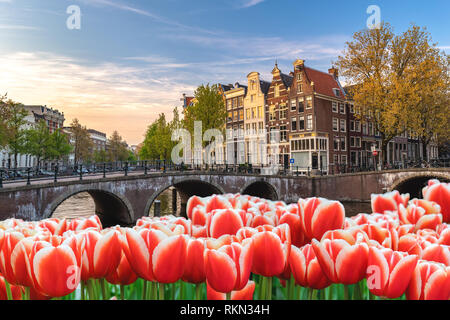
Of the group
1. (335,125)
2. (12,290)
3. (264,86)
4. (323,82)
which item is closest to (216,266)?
(12,290)

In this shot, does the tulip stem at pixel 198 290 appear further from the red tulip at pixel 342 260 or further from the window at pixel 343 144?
the window at pixel 343 144

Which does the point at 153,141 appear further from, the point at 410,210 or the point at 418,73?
the point at 410,210

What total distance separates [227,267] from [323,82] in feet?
126

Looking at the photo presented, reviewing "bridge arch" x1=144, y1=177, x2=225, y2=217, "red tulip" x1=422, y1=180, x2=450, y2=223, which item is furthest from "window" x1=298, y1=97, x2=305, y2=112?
"red tulip" x1=422, y1=180, x2=450, y2=223

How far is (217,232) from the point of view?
1.19 meters

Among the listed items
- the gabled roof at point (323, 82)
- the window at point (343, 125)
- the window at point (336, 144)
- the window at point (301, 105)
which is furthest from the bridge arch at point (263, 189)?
the window at point (343, 125)

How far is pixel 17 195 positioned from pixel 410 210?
49.7 feet

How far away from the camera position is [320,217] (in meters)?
1.17

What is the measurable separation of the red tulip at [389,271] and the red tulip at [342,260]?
0.9 inches

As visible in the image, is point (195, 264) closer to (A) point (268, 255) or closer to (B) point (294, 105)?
(A) point (268, 255)

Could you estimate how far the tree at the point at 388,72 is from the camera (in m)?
25.2

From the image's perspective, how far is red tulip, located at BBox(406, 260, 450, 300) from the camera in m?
0.77
